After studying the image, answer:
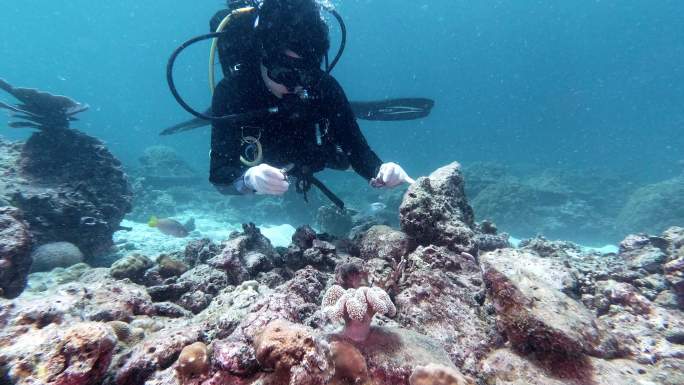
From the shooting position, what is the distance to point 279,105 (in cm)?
468

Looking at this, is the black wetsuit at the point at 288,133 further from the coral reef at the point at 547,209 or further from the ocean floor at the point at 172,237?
the coral reef at the point at 547,209

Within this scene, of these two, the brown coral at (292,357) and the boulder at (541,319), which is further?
the boulder at (541,319)

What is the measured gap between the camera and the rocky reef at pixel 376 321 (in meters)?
1.65

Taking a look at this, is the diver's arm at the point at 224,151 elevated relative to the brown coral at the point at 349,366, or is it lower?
elevated

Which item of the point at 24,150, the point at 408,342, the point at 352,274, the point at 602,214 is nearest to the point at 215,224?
the point at 24,150

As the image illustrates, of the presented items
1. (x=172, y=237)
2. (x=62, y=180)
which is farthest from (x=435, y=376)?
(x=172, y=237)

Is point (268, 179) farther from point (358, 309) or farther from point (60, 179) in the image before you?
point (60, 179)

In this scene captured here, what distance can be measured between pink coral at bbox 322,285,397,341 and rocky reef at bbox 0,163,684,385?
1cm

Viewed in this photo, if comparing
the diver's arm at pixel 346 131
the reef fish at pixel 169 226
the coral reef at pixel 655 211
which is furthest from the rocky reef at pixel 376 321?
the coral reef at pixel 655 211

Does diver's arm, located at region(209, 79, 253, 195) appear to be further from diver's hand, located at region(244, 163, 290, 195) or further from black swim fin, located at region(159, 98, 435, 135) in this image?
black swim fin, located at region(159, 98, 435, 135)

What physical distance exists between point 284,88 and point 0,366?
155 inches

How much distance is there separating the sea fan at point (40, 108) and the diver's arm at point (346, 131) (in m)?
6.48

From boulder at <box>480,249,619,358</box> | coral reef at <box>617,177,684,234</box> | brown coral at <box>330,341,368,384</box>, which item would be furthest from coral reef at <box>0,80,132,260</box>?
coral reef at <box>617,177,684,234</box>

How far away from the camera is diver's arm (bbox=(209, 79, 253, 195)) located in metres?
4.15
